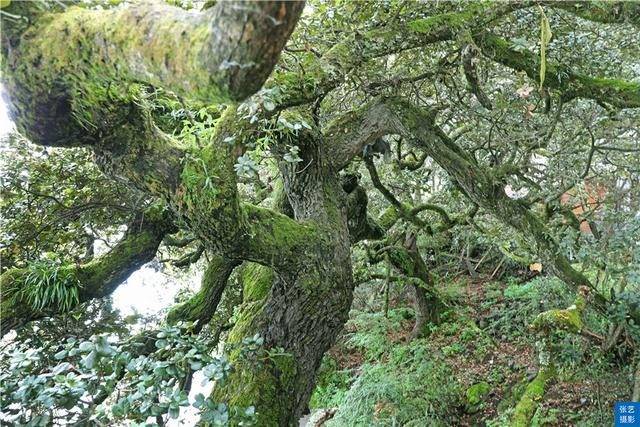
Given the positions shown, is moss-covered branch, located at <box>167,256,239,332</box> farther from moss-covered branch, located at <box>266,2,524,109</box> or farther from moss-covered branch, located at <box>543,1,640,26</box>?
moss-covered branch, located at <box>543,1,640,26</box>

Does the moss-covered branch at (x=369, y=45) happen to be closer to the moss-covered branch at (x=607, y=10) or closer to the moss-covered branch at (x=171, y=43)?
the moss-covered branch at (x=607, y=10)

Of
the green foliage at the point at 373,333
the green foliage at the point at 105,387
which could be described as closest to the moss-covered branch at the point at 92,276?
the green foliage at the point at 105,387

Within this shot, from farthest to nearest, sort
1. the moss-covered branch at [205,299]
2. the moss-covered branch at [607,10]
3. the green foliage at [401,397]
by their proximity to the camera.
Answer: the green foliage at [401,397] < the moss-covered branch at [205,299] < the moss-covered branch at [607,10]

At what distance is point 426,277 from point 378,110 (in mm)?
3104

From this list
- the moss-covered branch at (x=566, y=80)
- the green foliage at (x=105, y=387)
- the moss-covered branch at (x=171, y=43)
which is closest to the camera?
the moss-covered branch at (x=171, y=43)

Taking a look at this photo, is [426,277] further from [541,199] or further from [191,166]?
[191,166]

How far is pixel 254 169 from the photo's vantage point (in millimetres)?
1979

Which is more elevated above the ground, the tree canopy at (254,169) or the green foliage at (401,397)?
the tree canopy at (254,169)

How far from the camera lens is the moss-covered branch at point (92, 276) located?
253 cm

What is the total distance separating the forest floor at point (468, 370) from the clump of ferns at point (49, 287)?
311 cm

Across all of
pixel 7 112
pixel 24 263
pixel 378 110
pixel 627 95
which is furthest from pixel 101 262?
pixel 627 95

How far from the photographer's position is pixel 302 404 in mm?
2875

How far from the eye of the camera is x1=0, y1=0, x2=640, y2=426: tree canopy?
1571 millimetres

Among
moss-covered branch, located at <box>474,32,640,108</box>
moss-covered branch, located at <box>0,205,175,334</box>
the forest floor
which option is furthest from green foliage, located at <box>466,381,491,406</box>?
moss-covered branch, located at <box>0,205,175,334</box>
